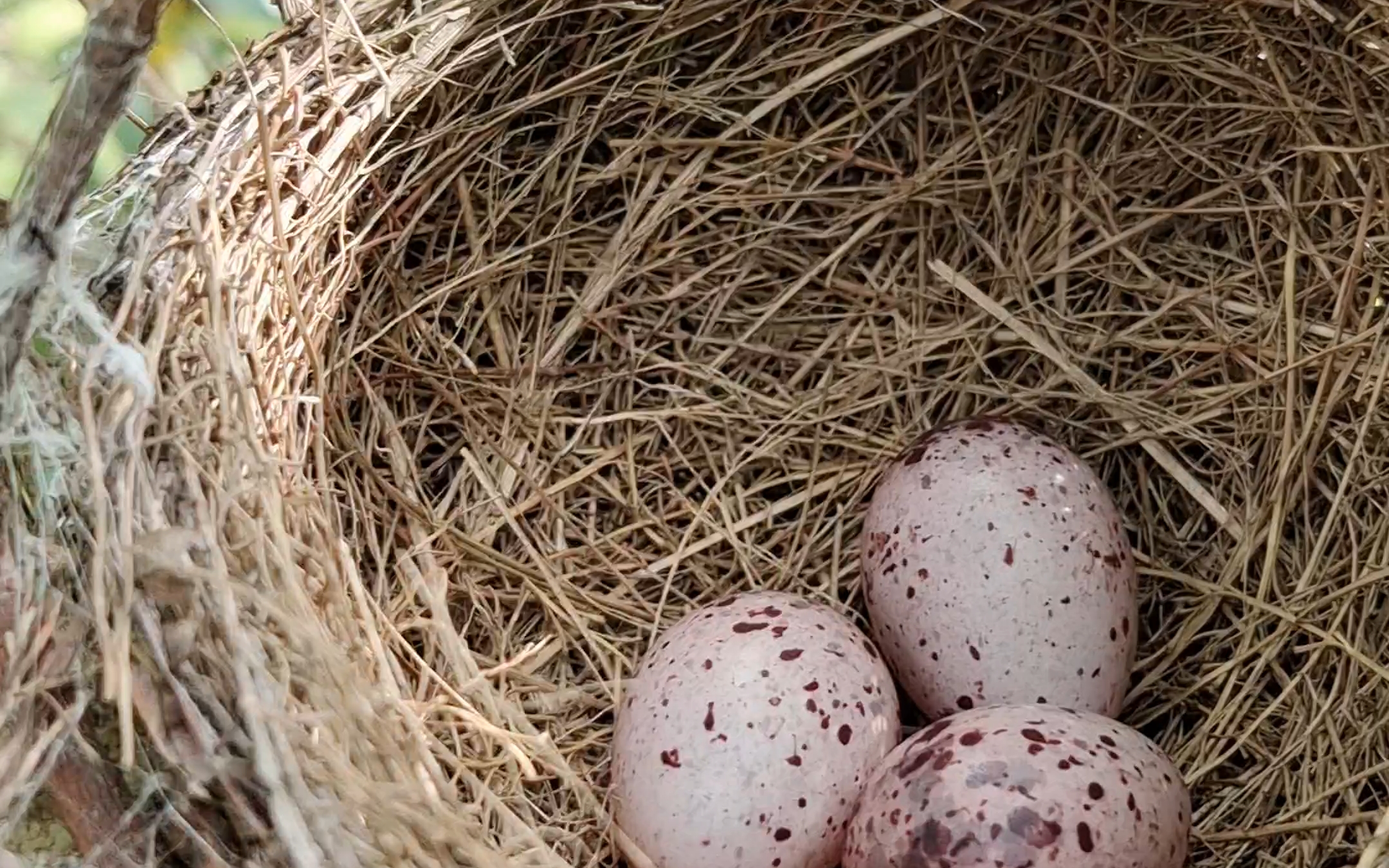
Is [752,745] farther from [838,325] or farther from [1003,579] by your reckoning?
[838,325]

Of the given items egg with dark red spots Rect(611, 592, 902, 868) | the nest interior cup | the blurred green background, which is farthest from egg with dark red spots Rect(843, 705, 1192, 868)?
the blurred green background

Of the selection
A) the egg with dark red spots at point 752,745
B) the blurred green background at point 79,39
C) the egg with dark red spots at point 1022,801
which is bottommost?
the egg with dark red spots at point 1022,801

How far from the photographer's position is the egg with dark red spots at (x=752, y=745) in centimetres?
109

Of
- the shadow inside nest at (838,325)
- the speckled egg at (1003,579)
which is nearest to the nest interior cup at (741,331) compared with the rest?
the shadow inside nest at (838,325)

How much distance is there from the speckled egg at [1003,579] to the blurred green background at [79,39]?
792mm

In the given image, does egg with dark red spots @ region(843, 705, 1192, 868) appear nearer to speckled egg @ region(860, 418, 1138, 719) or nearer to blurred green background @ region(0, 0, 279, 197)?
speckled egg @ region(860, 418, 1138, 719)

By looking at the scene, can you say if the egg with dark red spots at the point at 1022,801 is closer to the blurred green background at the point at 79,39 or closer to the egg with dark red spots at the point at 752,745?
the egg with dark red spots at the point at 752,745

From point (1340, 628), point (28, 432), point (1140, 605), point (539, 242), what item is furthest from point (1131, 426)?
point (28, 432)

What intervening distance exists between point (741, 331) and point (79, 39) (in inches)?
30.3

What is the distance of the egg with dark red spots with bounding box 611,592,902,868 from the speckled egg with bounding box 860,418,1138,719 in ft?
0.25

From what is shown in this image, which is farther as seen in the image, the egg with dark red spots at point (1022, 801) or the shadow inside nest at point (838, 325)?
the shadow inside nest at point (838, 325)

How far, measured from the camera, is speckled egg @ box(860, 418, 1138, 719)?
117 cm

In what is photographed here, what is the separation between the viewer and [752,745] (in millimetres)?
1097

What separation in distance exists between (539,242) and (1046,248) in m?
0.57
